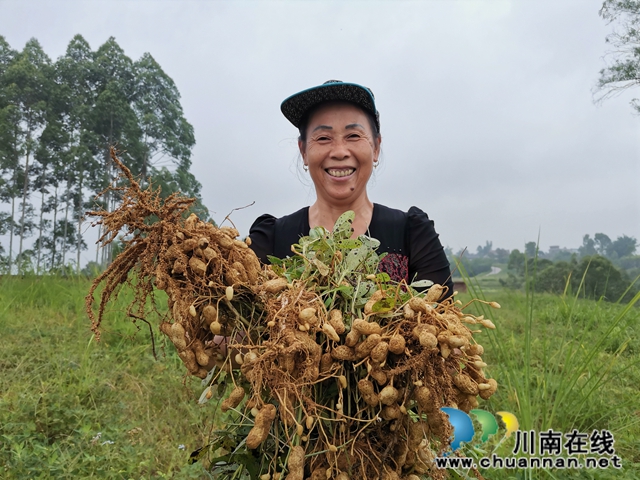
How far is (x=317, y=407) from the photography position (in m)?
0.80

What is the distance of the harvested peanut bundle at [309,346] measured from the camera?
745mm

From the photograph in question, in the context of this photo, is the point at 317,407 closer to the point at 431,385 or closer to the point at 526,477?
the point at 431,385

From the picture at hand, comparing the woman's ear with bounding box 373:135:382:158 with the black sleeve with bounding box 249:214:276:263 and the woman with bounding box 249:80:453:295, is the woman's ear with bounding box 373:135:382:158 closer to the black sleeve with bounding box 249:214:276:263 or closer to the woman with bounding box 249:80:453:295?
the woman with bounding box 249:80:453:295

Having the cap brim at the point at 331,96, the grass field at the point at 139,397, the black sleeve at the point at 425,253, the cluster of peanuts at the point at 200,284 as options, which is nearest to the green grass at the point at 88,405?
the grass field at the point at 139,397

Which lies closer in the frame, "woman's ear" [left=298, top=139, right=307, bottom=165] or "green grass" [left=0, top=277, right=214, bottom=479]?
"woman's ear" [left=298, top=139, right=307, bottom=165]

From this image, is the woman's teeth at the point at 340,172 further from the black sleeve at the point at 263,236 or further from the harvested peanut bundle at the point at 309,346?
the harvested peanut bundle at the point at 309,346

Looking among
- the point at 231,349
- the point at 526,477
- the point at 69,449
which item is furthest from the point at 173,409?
the point at 231,349

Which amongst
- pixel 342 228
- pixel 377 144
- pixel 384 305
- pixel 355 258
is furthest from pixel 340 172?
pixel 384 305

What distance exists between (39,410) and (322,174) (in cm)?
210

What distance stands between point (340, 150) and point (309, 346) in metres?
0.82

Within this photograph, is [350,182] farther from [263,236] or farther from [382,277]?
Result: [382,277]

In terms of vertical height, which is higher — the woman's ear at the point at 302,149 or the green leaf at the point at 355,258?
the woman's ear at the point at 302,149

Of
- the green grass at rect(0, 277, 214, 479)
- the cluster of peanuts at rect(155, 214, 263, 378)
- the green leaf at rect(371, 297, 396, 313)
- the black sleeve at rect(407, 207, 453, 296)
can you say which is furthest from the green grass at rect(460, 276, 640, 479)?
the green grass at rect(0, 277, 214, 479)

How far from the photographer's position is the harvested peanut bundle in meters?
0.74
